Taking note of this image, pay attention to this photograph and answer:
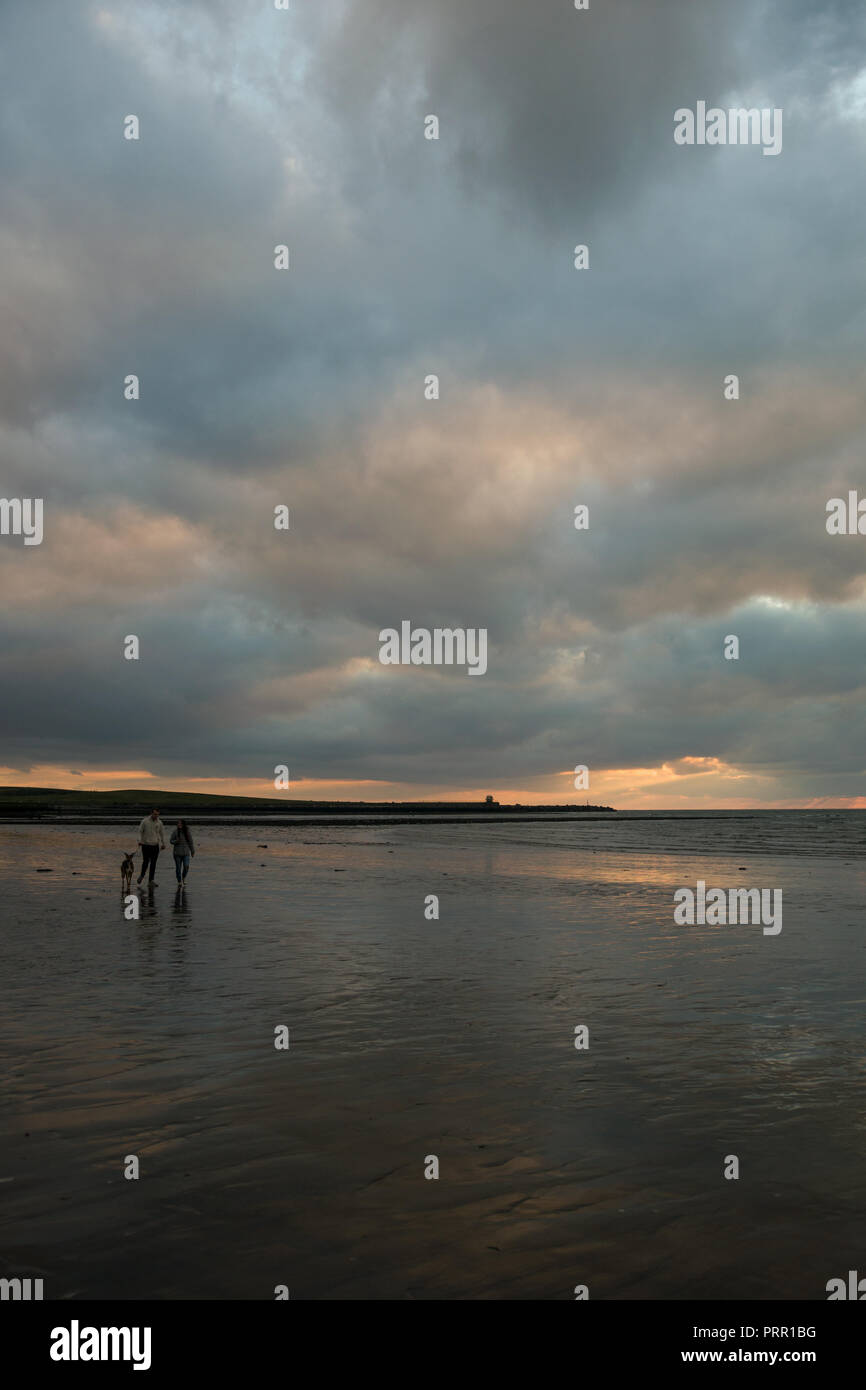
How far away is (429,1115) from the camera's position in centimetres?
865

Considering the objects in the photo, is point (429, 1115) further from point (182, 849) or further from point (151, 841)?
point (151, 841)

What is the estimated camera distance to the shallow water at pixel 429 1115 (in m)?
5.96

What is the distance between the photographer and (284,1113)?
867cm

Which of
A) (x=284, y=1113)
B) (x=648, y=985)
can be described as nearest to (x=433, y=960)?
(x=648, y=985)

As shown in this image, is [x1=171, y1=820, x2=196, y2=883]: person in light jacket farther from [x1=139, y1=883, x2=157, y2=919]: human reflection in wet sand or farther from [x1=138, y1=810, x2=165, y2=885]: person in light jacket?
[x1=139, y1=883, x2=157, y2=919]: human reflection in wet sand

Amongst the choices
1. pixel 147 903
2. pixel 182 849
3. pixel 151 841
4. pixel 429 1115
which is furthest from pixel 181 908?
pixel 429 1115

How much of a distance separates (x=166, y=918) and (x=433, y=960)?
9244mm

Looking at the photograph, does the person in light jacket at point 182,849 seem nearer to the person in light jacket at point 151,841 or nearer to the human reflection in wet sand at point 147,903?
the person in light jacket at point 151,841

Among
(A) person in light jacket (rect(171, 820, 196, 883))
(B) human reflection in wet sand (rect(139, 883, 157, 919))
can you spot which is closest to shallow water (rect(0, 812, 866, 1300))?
(B) human reflection in wet sand (rect(139, 883, 157, 919))

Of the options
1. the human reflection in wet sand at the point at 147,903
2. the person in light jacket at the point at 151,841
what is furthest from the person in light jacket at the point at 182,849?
the human reflection in wet sand at the point at 147,903

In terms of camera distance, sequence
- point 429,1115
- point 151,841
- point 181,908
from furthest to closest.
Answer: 1. point 151,841
2. point 181,908
3. point 429,1115

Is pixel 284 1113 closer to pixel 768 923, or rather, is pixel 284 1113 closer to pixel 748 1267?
pixel 748 1267

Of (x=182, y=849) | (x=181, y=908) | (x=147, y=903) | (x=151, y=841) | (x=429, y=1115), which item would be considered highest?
(x=151, y=841)

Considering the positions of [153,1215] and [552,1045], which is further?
[552,1045]
